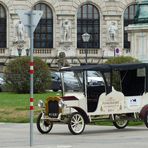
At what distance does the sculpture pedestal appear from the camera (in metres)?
38.1

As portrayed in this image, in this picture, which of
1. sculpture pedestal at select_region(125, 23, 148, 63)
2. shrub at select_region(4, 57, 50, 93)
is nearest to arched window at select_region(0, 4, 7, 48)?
shrub at select_region(4, 57, 50, 93)

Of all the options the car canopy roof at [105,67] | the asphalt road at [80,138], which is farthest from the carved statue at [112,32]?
the car canopy roof at [105,67]

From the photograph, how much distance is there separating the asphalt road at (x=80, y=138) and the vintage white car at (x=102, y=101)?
43 centimetres

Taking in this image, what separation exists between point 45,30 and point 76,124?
181 ft

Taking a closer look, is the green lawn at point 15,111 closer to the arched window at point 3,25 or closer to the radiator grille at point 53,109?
the radiator grille at point 53,109

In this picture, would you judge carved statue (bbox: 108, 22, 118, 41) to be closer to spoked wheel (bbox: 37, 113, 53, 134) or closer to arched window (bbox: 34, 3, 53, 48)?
arched window (bbox: 34, 3, 53, 48)

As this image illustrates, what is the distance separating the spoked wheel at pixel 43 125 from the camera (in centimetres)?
2345

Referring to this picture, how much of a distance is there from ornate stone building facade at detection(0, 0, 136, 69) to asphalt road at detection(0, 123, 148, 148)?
164ft

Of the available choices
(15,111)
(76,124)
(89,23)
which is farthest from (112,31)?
(76,124)

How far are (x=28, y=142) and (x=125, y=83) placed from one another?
5.62m

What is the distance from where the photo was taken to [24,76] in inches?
1791

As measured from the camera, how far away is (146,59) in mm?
37906

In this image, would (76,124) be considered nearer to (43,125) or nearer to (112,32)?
(43,125)

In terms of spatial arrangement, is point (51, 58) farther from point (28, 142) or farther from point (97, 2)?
point (28, 142)
